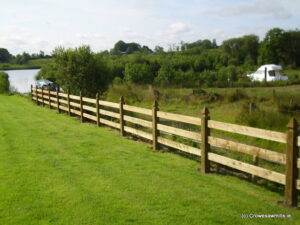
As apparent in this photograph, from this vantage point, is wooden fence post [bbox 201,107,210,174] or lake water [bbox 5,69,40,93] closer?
wooden fence post [bbox 201,107,210,174]

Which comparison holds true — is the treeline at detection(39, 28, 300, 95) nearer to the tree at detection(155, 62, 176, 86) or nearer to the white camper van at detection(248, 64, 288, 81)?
the tree at detection(155, 62, 176, 86)

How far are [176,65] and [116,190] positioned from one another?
7217 cm

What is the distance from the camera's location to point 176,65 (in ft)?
261

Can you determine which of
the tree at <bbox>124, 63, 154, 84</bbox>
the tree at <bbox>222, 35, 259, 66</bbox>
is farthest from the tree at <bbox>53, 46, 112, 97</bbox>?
the tree at <bbox>222, 35, 259, 66</bbox>

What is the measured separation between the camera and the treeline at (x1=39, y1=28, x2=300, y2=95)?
24094mm

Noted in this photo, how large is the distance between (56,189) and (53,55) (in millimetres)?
17580

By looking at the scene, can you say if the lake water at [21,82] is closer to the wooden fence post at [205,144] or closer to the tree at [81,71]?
the tree at [81,71]

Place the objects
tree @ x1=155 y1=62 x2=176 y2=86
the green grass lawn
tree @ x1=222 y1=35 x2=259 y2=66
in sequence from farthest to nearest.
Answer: tree @ x1=222 y1=35 x2=259 y2=66
tree @ x1=155 y1=62 x2=176 y2=86
the green grass lawn

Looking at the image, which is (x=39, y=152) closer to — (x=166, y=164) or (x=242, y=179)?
(x=166, y=164)

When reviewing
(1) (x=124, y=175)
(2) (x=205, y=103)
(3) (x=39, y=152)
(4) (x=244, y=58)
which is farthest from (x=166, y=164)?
(4) (x=244, y=58)

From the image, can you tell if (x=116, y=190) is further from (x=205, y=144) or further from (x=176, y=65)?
(x=176, y=65)

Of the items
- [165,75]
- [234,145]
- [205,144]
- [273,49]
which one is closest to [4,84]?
[165,75]

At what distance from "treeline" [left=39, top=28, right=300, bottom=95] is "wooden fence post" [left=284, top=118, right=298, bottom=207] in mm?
17708

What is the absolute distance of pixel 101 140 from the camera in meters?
13.4
